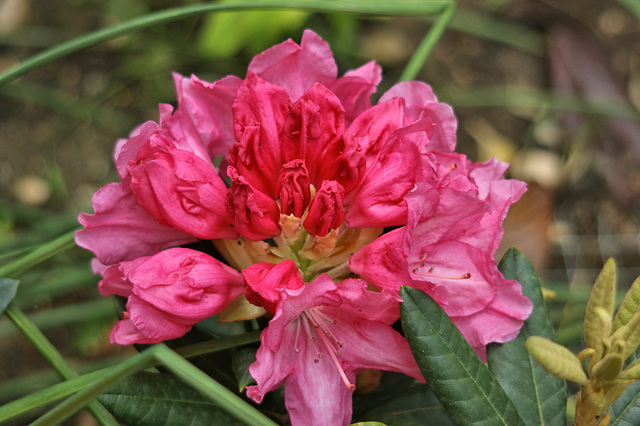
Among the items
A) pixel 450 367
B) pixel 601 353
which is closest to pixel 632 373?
pixel 601 353

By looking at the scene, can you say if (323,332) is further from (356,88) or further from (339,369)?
(356,88)

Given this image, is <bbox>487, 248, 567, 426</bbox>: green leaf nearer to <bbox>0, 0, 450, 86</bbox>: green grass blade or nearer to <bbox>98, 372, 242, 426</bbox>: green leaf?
<bbox>98, 372, 242, 426</bbox>: green leaf

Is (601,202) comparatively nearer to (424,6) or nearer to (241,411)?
(424,6)

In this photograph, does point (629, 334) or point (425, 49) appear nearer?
point (629, 334)

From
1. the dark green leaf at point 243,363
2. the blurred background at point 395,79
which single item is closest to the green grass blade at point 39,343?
the dark green leaf at point 243,363

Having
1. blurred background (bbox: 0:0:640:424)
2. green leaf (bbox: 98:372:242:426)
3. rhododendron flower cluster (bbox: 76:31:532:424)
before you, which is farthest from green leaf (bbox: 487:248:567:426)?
blurred background (bbox: 0:0:640:424)

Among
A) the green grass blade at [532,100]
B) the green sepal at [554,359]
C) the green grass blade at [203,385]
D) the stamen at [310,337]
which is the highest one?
the green grass blade at [203,385]

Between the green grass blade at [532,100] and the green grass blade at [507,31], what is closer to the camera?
the green grass blade at [532,100]

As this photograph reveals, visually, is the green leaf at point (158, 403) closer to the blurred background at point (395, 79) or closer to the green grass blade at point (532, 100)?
the blurred background at point (395, 79)
